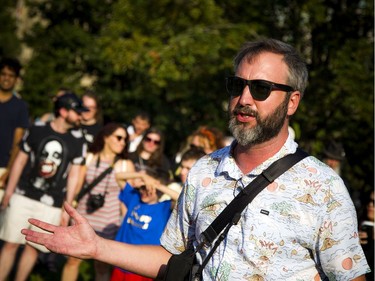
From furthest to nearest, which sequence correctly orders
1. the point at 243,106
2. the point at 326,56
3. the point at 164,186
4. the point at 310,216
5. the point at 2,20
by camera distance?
the point at 2,20, the point at 326,56, the point at 164,186, the point at 243,106, the point at 310,216

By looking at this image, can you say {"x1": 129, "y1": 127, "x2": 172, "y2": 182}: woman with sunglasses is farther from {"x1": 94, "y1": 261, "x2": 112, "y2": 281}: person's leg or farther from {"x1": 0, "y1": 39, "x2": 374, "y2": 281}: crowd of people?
{"x1": 0, "y1": 39, "x2": 374, "y2": 281}: crowd of people

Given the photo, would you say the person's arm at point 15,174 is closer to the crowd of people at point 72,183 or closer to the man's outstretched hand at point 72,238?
the crowd of people at point 72,183

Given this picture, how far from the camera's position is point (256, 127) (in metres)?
3.08

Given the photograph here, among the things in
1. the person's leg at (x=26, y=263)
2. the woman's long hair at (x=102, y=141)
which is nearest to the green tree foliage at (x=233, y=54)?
the woman's long hair at (x=102, y=141)

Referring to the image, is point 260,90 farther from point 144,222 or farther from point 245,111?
point 144,222

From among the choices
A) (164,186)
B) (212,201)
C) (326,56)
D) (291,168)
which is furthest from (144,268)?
(326,56)

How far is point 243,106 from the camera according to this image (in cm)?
314

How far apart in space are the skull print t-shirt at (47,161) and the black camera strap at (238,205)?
4.42m

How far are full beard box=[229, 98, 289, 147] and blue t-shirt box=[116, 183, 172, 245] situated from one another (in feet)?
10.6

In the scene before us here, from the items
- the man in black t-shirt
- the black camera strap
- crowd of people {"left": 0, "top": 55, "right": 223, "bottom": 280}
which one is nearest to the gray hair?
the black camera strap

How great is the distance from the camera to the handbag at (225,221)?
299 centimetres

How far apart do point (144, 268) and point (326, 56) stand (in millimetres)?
11695

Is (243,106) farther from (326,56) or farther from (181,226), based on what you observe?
(326,56)

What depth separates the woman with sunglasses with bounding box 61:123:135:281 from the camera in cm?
731
